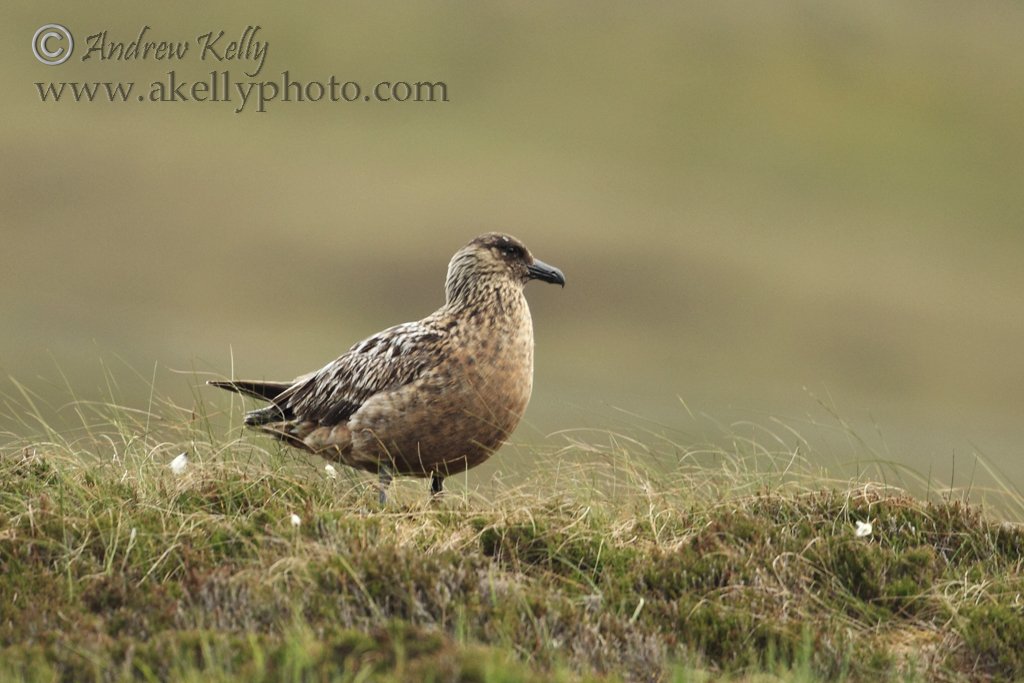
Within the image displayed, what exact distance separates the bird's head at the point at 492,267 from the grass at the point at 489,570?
50.0 inches

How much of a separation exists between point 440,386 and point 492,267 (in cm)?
108

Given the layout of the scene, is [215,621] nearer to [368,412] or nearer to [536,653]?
[536,653]

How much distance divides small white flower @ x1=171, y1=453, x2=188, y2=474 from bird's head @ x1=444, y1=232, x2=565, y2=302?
6.87ft

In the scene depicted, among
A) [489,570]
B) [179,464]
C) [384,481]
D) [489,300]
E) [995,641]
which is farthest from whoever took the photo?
[489,300]

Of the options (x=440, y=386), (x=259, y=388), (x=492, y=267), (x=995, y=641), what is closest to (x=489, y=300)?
(x=492, y=267)

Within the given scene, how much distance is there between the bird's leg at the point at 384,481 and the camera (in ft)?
25.5

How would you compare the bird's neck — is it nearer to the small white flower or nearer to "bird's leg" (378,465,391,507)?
"bird's leg" (378,465,391,507)

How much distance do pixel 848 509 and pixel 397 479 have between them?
2715 millimetres

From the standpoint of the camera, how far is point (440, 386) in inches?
310

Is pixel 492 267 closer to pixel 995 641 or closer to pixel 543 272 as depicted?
pixel 543 272

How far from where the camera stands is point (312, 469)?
25.6 ft

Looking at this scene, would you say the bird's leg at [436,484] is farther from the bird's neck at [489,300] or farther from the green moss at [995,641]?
the green moss at [995,641]

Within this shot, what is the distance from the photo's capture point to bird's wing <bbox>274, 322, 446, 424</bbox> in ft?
26.7

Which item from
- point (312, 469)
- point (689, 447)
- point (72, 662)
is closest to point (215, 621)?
point (72, 662)
